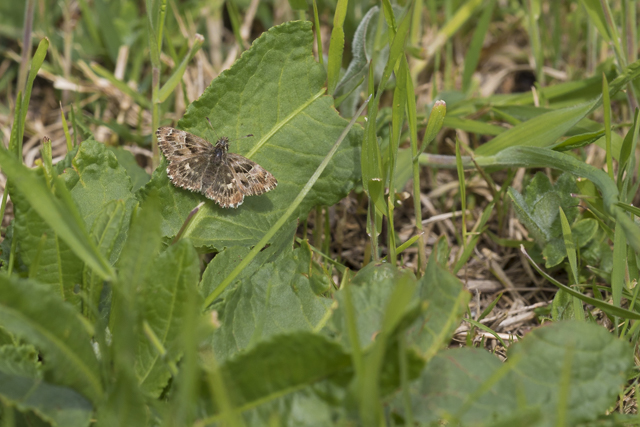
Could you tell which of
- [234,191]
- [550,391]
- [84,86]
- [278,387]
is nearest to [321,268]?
[234,191]

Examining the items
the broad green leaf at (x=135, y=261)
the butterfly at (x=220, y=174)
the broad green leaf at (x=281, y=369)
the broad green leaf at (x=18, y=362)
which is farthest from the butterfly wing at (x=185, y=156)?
the broad green leaf at (x=281, y=369)

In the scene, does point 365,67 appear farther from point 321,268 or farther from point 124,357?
point 124,357

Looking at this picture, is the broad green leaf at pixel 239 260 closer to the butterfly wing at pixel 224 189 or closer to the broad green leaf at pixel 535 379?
the butterfly wing at pixel 224 189

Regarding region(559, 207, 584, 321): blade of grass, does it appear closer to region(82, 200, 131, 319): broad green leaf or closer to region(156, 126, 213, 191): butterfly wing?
region(156, 126, 213, 191): butterfly wing

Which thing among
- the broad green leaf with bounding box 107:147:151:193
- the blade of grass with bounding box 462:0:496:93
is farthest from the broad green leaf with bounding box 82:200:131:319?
the blade of grass with bounding box 462:0:496:93

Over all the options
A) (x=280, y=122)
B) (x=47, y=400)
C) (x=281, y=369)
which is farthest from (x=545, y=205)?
(x=47, y=400)
